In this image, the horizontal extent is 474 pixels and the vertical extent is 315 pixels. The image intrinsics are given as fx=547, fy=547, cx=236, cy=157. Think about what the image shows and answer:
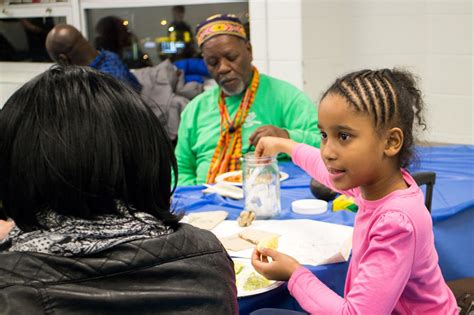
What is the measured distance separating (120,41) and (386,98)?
4009 mm

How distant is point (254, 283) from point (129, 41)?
383 centimetres

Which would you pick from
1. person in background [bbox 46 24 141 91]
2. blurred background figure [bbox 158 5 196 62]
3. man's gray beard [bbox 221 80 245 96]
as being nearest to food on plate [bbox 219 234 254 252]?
man's gray beard [bbox 221 80 245 96]

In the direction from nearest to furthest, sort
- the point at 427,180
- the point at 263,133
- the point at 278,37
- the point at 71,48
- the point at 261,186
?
1. the point at 427,180
2. the point at 261,186
3. the point at 263,133
4. the point at 278,37
5. the point at 71,48

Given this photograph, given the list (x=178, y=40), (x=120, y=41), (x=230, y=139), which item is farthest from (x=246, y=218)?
(x=120, y=41)

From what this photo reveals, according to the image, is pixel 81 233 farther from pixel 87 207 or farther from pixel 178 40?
pixel 178 40

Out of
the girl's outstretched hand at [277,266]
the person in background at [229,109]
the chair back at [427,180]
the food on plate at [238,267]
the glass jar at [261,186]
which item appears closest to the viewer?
the girl's outstretched hand at [277,266]

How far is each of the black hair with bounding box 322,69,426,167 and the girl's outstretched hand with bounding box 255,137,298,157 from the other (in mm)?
561

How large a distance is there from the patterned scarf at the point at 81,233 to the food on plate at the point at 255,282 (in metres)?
0.50

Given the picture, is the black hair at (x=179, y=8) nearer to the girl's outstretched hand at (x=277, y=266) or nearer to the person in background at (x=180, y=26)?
the person in background at (x=180, y=26)

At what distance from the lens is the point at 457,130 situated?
369cm

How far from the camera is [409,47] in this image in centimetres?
372

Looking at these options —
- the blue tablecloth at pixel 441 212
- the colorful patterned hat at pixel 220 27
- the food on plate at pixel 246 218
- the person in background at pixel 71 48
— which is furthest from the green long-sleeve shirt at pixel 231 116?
the person in background at pixel 71 48

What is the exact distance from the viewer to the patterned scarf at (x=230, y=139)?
2.65 m

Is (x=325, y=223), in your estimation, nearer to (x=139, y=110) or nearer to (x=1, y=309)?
(x=139, y=110)
